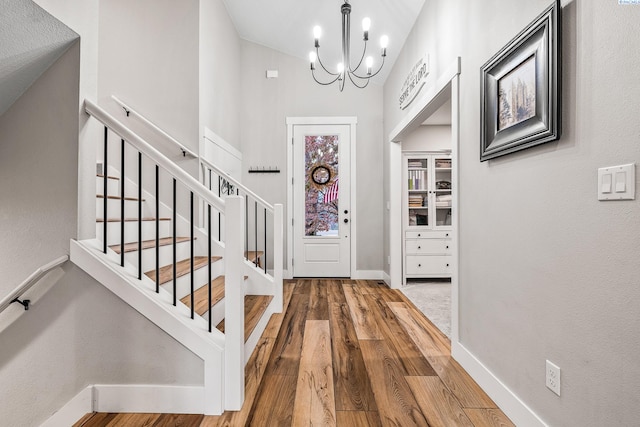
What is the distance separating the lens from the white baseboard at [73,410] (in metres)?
1.53

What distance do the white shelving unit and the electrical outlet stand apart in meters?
3.03

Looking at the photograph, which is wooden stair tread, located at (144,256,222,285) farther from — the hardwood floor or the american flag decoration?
the american flag decoration

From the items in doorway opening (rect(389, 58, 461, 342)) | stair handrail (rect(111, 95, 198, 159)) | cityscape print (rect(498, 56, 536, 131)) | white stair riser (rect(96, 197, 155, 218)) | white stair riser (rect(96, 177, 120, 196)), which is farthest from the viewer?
doorway opening (rect(389, 58, 461, 342))

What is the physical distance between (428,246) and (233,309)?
3476 mm

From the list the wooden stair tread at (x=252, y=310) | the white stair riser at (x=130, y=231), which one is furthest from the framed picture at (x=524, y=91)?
the white stair riser at (x=130, y=231)

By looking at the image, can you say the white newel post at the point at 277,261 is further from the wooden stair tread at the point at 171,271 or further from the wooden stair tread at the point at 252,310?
the wooden stair tread at the point at 171,271

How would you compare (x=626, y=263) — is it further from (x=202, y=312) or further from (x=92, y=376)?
(x=92, y=376)

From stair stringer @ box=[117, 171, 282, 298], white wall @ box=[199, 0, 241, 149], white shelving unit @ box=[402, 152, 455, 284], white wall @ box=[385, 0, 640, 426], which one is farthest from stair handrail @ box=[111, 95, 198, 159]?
white shelving unit @ box=[402, 152, 455, 284]

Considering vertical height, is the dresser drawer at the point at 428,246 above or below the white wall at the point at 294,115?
below

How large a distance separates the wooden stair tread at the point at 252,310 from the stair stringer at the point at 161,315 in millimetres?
393

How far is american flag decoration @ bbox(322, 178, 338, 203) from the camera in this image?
15.7 feet

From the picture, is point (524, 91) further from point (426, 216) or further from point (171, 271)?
point (426, 216)

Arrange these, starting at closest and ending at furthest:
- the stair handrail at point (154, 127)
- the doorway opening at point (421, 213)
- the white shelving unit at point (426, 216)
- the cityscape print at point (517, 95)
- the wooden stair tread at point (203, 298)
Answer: the cityscape print at point (517, 95)
the wooden stair tread at point (203, 298)
the stair handrail at point (154, 127)
the doorway opening at point (421, 213)
the white shelving unit at point (426, 216)

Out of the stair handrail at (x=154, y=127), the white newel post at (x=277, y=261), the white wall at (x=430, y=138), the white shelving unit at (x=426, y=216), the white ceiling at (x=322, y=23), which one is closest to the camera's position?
the stair handrail at (x=154, y=127)
